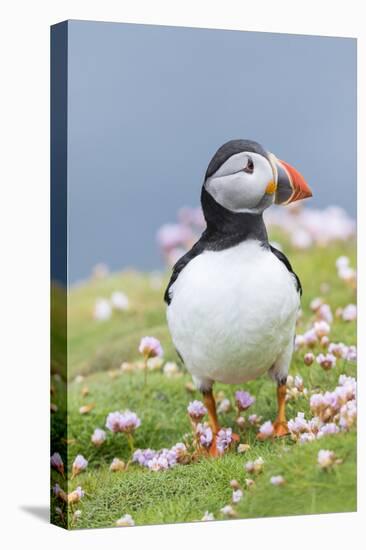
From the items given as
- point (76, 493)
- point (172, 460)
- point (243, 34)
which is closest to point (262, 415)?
point (172, 460)

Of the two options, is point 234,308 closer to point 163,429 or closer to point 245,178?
point 245,178

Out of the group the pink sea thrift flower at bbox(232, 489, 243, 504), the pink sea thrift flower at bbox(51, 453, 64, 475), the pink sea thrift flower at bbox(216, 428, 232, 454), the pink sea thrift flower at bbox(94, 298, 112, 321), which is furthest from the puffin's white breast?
the pink sea thrift flower at bbox(94, 298, 112, 321)

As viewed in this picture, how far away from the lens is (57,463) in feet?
19.6

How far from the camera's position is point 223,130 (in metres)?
6.39

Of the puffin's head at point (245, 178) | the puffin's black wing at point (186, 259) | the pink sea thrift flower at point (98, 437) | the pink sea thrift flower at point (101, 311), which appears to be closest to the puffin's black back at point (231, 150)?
the puffin's head at point (245, 178)

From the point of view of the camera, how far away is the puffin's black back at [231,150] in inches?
233

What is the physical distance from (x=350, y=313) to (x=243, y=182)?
1.53 metres

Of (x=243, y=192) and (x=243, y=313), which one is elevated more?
(x=243, y=192)

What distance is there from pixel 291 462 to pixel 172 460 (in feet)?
2.05

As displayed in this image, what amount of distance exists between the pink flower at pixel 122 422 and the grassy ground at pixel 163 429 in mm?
211

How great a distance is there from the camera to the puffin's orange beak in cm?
602

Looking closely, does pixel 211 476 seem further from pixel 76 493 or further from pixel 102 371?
pixel 102 371

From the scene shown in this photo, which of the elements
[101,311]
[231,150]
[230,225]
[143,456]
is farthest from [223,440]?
[101,311]

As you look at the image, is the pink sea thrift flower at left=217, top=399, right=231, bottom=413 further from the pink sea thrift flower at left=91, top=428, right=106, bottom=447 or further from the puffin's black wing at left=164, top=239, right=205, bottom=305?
the puffin's black wing at left=164, top=239, right=205, bottom=305
